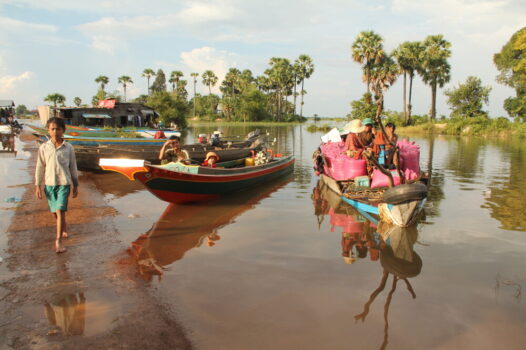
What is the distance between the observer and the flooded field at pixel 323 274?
437 centimetres

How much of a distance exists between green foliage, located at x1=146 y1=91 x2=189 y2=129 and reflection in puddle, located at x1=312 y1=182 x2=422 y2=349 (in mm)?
36630

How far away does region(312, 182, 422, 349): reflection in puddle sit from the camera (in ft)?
18.5

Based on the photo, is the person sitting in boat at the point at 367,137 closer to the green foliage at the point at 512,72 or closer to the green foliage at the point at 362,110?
the green foliage at the point at 362,110

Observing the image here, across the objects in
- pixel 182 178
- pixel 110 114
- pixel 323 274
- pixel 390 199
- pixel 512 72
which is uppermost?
pixel 512 72

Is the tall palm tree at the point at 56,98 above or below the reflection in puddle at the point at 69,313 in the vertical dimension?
above

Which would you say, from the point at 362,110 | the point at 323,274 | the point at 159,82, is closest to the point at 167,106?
the point at 362,110

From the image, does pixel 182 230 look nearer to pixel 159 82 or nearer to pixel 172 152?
pixel 172 152

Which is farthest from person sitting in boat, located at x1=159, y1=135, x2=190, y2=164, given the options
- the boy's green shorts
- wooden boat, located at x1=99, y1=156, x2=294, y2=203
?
the boy's green shorts

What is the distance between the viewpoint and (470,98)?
44375 millimetres

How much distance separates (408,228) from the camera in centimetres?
832

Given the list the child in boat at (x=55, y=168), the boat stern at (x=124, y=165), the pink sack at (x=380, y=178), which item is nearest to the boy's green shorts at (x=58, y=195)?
the child in boat at (x=55, y=168)

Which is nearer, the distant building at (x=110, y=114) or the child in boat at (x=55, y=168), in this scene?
the child in boat at (x=55, y=168)

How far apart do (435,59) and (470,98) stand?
6281 mm

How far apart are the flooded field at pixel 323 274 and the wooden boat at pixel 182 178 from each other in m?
0.41
